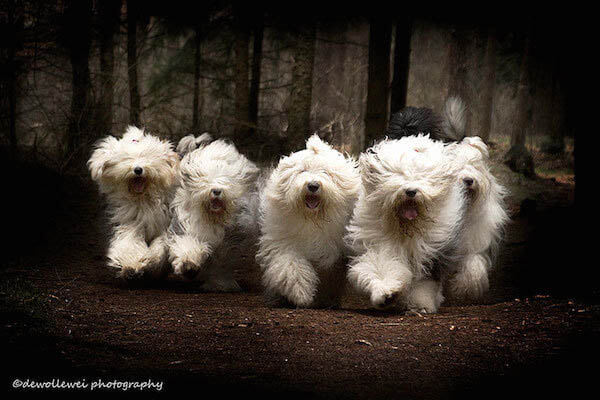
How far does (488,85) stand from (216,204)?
10136 mm

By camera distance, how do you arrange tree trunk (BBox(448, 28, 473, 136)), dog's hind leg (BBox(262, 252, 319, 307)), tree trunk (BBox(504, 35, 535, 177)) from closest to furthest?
dog's hind leg (BBox(262, 252, 319, 307)) < tree trunk (BBox(448, 28, 473, 136)) < tree trunk (BBox(504, 35, 535, 177))

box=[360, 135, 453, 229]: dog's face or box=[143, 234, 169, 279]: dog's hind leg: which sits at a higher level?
box=[360, 135, 453, 229]: dog's face

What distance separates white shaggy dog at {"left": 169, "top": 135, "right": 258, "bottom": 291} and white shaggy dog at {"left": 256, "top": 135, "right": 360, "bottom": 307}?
0.69 m

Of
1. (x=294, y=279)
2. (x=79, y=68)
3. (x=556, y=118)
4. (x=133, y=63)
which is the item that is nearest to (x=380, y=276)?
(x=294, y=279)

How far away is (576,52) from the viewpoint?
519cm

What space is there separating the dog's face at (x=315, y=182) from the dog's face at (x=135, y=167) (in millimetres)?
1339

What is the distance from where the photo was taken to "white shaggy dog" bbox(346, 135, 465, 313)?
4.66 meters

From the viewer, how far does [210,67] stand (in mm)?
12062

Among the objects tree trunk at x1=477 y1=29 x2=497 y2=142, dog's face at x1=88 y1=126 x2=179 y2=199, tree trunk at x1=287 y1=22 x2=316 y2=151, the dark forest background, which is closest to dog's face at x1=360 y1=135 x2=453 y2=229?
dog's face at x1=88 y1=126 x2=179 y2=199

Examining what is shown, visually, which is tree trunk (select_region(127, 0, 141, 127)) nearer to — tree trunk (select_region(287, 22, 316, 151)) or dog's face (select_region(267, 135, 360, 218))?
tree trunk (select_region(287, 22, 316, 151))

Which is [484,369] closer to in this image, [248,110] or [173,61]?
[248,110]

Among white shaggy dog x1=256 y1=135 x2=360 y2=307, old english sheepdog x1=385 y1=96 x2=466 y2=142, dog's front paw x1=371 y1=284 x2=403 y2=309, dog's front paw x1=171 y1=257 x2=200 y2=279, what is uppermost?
old english sheepdog x1=385 y1=96 x2=466 y2=142

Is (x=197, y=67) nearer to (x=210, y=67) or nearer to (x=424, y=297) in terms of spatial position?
(x=210, y=67)

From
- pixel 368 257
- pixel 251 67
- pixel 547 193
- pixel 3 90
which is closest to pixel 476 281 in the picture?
pixel 368 257
